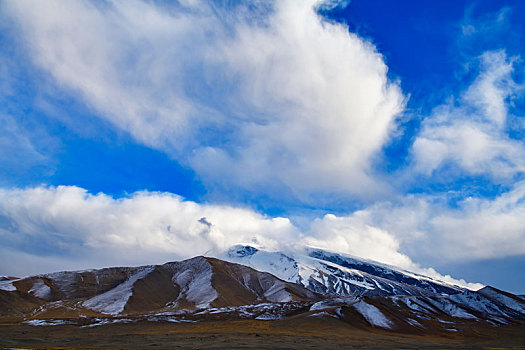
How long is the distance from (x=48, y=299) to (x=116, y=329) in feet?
422

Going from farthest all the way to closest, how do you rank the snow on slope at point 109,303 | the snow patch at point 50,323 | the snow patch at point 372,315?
the snow on slope at point 109,303 < the snow patch at point 372,315 < the snow patch at point 50,323

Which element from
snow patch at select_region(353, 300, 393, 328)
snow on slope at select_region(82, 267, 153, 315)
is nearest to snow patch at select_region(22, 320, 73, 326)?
snow on slope at select_region(82, 267, 153, 315)

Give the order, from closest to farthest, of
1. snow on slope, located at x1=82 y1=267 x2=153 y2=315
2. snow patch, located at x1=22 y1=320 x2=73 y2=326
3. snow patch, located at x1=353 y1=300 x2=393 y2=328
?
snow patch, located at x1=22 y1=320 x2=73 y2=326 < snow patch, located at x1=353 y1=300 x2=393 y2=328 < snow on slope, located at x1=82 y1=267 x2=153 y2=315

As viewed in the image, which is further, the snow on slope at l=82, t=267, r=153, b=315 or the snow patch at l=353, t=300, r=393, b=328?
the snow on slope at l=82, t=267, r=153, b=315

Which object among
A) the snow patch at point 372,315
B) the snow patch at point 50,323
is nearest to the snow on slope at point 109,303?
the snow patch at point 50,323

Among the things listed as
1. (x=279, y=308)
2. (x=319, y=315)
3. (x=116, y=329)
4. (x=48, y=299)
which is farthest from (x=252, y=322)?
(x=48, y=299)

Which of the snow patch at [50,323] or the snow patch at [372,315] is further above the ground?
the snow patch at [372,315]

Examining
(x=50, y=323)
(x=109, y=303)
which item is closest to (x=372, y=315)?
(x=50, y=323)

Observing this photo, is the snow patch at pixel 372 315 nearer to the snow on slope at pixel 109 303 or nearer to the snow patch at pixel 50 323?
the snow patch at pixel 50 323

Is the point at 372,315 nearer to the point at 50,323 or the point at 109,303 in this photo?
the point at 50,323

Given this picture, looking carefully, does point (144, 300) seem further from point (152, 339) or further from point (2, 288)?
point (152, 339)

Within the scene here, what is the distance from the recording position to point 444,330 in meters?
127

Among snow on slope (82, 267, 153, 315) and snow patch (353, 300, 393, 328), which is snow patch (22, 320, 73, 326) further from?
snow patch (353, 300, 393, 328)

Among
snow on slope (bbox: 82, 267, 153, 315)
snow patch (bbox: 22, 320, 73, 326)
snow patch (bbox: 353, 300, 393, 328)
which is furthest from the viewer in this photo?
snow on slope (bbox: 82, 267, 153, 315)
